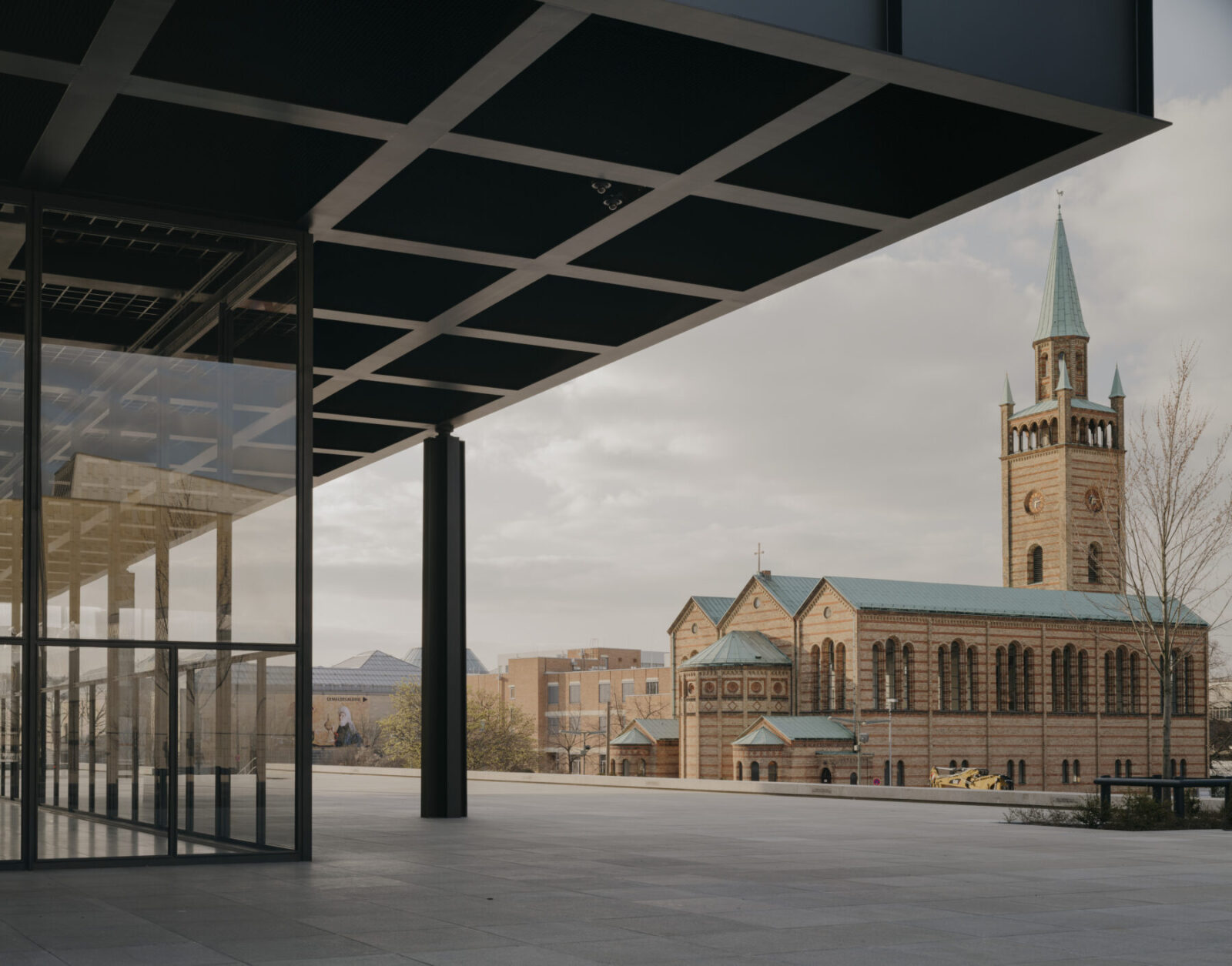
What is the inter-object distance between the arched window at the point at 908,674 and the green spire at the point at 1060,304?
177 feet

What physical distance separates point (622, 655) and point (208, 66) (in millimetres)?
139412

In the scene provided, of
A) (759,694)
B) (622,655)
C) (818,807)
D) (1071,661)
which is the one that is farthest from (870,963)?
(622,655)

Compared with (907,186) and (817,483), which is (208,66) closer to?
(907,186)

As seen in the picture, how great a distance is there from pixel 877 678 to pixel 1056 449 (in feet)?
162

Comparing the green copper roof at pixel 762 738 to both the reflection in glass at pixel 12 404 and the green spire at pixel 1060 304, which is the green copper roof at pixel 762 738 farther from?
the reflection in glass at pixel 12 404

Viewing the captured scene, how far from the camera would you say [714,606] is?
336 ft

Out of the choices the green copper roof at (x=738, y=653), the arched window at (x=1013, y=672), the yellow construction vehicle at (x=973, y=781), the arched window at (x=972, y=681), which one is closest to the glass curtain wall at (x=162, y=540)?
the yellow construction vehicle at (x=973, y=781)

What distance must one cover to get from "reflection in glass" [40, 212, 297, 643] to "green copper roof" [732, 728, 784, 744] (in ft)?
241

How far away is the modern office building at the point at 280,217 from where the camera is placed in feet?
34.9

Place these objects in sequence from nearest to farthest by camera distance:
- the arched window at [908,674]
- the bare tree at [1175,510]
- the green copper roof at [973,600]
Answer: the bare tree at [1175,510], the arched window at [908,674], the green copper roof at [973,600]

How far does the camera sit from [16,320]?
13.2m

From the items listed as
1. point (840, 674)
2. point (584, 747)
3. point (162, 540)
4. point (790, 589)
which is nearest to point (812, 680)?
point (840, 674)

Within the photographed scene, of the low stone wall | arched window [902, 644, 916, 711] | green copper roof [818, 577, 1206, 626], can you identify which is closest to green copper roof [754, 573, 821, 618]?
green copper roof [818, 577, 1206, 626]

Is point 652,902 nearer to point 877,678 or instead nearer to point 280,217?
point 280,217
